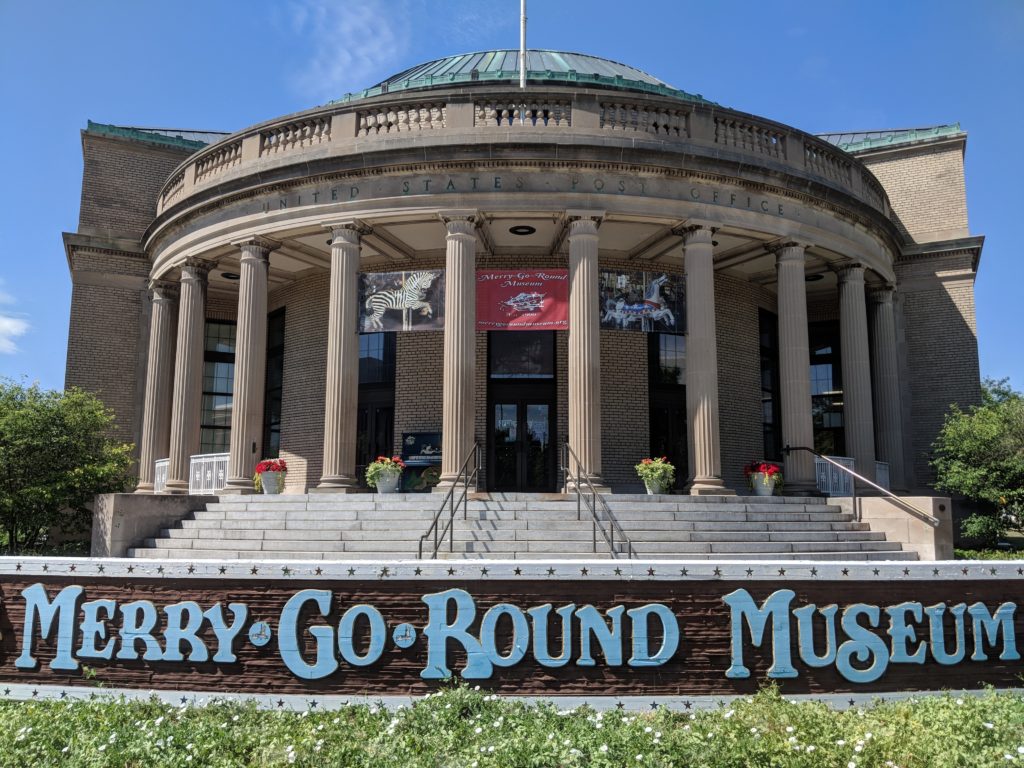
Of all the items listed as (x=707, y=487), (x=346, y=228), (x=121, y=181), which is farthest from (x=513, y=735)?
(x=121, y=181)

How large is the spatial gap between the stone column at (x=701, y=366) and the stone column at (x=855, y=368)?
4.38 meters

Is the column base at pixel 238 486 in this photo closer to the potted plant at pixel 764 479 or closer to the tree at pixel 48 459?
the tree at pixel 48 459

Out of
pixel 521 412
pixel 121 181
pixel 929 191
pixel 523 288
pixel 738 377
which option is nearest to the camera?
pixel 523 288

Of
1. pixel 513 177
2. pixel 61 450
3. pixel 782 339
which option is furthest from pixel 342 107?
pixel 782 339

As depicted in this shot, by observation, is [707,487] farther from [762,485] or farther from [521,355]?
[521,355]

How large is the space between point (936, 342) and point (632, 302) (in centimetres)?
1153

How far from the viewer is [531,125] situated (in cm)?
1748

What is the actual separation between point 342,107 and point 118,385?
10.9 m

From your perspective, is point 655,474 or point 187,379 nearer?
point 655,474

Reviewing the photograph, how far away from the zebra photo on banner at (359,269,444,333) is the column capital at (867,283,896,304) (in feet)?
40.3

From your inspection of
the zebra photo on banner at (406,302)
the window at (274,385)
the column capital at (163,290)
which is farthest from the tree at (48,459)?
the window at (274,385)

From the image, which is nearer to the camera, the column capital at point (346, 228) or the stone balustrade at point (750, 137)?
the column capital at point (346, 228)

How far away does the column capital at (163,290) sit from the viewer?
2188 cm

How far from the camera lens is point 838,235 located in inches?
774
